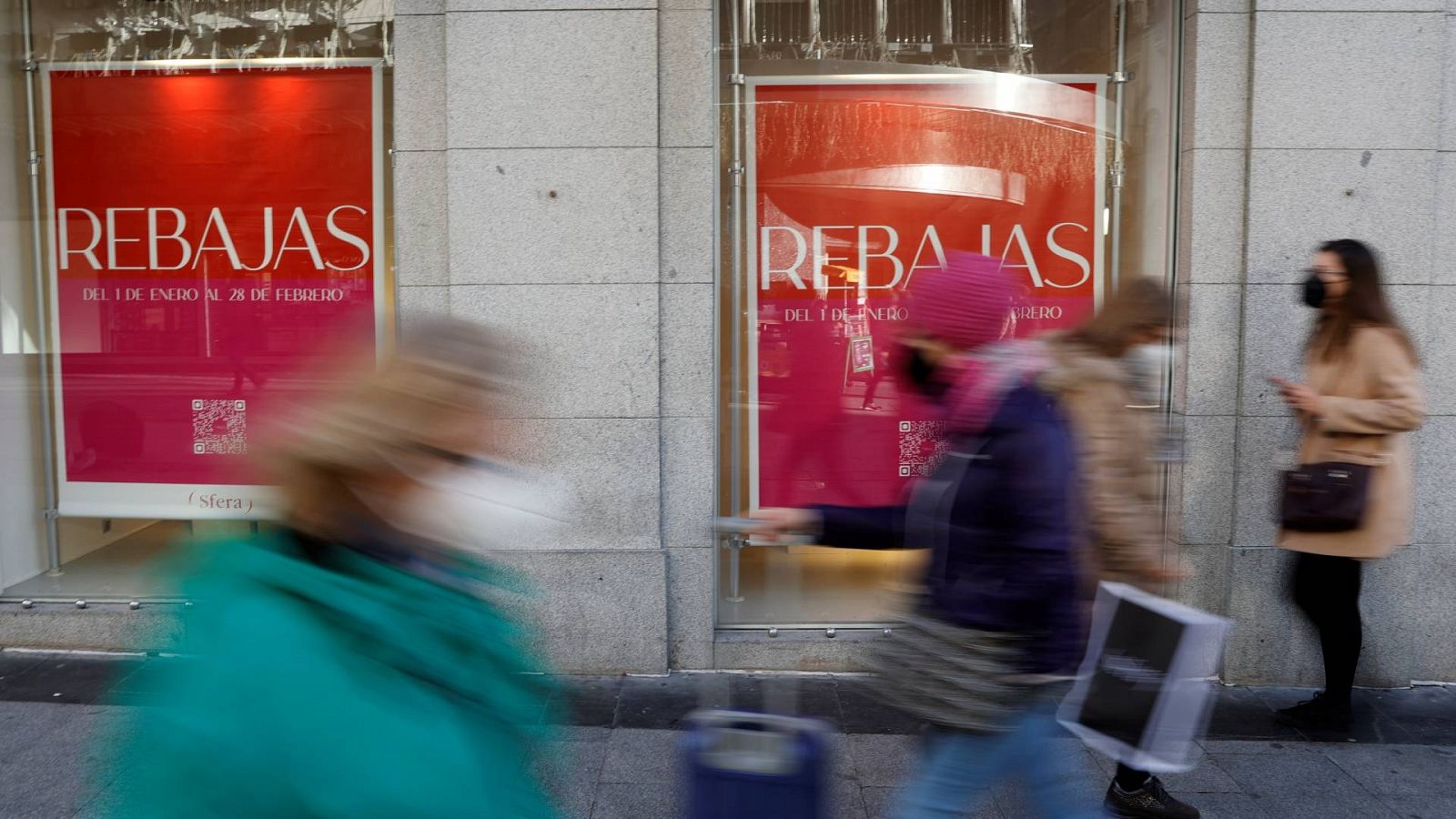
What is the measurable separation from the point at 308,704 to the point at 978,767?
1.68m

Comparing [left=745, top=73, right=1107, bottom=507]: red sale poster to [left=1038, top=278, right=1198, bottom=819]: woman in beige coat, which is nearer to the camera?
[left=1038, top=278, right=1198, bottom=819]: woman in beige coat

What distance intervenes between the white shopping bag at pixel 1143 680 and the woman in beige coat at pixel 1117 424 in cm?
16

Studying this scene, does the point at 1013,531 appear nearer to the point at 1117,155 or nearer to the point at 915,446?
the point at 915,446

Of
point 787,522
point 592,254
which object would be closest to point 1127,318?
point 787,522

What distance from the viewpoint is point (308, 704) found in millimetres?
1564

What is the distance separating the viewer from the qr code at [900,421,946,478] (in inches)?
232

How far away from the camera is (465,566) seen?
1.92 metres

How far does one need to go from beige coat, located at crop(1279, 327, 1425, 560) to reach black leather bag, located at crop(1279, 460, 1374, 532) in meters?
0.05

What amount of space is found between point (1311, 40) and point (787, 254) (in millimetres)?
2648

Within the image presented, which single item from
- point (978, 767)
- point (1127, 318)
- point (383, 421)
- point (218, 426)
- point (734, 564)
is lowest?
point (734, 564)

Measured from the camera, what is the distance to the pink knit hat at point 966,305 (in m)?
2.61

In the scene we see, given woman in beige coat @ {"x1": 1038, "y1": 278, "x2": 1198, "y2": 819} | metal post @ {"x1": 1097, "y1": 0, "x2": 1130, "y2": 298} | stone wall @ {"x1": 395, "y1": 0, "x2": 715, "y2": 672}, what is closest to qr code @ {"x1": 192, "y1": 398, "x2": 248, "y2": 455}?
stone wall @ {"x1": 395, "y1": 0, "x2": 715, "y2": 672}

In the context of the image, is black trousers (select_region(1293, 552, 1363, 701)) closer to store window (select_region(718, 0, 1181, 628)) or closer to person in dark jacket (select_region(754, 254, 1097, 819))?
store window (select_region(718, 0, 1181, 628))

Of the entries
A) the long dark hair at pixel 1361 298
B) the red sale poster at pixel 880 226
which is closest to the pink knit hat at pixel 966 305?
the long dark hair at pixel 1361 298
